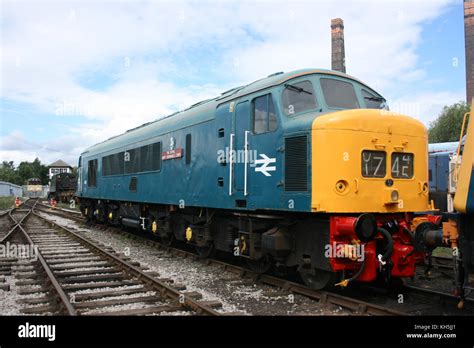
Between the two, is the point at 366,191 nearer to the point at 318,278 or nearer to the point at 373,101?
the point at 318,278

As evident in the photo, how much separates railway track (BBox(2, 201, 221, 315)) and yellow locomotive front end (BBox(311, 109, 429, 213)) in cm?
245

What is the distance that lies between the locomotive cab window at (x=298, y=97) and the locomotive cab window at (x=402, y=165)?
159 centimetres

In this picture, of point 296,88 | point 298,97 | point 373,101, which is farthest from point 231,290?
point 373,101

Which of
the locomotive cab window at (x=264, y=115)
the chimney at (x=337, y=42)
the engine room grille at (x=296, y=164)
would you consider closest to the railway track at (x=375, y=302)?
the engine room grille at (x=296, y=164)

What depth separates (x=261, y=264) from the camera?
852 cm

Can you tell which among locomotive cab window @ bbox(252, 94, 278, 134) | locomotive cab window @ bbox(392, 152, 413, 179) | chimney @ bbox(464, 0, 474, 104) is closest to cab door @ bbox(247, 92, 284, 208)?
locomotive cab window @ bbox(252, 94, 278, 134)

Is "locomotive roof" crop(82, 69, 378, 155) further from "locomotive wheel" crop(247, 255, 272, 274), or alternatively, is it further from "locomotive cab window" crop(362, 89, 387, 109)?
"locomotive wheel" crop(247, 255, 272, 274)

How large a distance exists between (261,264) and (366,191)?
112 inches

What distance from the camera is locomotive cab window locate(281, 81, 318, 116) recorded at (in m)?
7.44

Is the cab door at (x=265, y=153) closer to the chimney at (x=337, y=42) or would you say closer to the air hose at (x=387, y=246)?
the air hose at (x=387, y=246)

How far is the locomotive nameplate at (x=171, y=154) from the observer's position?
1104cm

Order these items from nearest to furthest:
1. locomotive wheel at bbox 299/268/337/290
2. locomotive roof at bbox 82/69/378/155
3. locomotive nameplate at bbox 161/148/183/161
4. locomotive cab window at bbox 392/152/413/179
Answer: locomotive wheel at bbox 299/268/337/290, locomotive cab window at bbox 392/152/413/179, locomotive roof at bbox 82/69/378/155, locomotive nameplate at bbox 161/148/183/161
